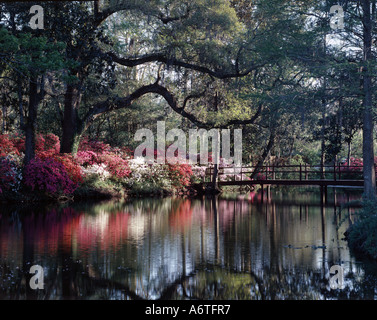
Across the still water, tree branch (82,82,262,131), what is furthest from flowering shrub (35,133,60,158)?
the still water

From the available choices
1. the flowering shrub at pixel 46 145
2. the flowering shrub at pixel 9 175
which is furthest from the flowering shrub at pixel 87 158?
the flowering shrub at pixel 9 175

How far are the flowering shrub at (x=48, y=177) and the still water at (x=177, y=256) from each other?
3683 mm

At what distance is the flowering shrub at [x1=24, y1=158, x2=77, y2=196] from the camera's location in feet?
67.6

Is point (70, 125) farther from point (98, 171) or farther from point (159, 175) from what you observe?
point (159, 175)

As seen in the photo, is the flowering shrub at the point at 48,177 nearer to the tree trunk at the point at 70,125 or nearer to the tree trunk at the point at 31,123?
the tree trunk at the point at 31,123

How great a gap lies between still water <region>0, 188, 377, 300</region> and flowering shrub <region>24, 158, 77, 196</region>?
12.1 ft

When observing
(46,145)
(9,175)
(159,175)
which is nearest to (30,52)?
(9,175)

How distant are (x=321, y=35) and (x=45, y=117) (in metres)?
19.4

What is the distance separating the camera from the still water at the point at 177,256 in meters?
7.20

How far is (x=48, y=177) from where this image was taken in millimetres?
20750

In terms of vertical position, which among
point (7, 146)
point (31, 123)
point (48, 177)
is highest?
point (31, 123)

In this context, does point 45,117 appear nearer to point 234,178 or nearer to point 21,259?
point 234,178

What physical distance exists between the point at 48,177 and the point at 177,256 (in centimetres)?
1256
